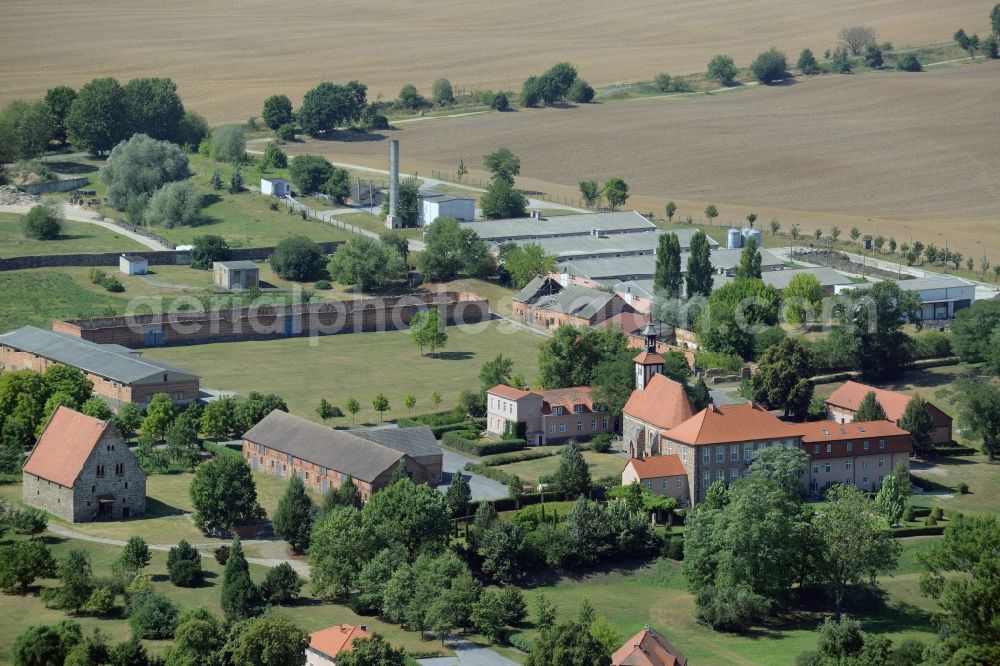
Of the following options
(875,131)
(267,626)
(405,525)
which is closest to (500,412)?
(405,525)

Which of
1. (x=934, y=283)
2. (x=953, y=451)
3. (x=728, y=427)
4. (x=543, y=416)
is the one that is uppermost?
(x=728, y=427)

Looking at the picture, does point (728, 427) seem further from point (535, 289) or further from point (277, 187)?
point (277, 187)

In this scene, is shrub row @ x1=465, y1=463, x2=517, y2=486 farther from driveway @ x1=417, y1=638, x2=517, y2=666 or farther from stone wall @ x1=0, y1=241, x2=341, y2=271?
stone wall @ x1=0, y1=241, x2=341, y2=271

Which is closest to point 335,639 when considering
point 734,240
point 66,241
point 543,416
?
point 543,416

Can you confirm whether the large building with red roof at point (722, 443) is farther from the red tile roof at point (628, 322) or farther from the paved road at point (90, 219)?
the paved road at point (90, 219)

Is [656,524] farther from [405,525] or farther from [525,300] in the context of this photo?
[525,300]

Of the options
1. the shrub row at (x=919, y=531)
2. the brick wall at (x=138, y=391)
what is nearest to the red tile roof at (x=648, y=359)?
the shrub row at (x=919, y=531)

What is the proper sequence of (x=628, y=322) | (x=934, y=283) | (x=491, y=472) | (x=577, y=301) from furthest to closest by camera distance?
1. (x=934, y=283)
2. (x=577, y=301)
3. (x=628, y=322)
4. (x=491, y=472)
